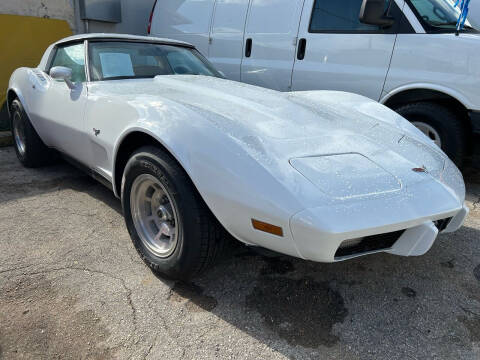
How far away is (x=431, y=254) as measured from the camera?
236 cm

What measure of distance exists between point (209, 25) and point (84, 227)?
352cm

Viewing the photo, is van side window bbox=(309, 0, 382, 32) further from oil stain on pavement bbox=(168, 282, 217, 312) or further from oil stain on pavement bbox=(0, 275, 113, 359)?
oil stain on pavement bbox=(0, 275, 113, 359)

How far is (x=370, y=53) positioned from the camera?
3730 mm

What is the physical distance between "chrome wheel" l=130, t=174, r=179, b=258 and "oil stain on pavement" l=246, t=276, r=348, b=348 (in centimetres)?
56

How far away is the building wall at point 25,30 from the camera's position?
18.1 ft

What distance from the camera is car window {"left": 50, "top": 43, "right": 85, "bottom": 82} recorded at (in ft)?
9.36

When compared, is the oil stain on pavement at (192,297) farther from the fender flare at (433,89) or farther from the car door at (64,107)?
the fender flare at (433,89)

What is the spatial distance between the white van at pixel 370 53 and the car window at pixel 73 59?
2163 millimetres

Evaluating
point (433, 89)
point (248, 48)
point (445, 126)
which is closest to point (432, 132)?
point (445, 126)

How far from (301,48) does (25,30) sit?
450 centimetres

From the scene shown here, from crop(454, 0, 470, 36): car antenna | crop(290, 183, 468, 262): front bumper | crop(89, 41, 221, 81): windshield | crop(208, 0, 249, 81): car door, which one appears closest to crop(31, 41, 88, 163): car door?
crop(89, 41, 221, 81): windshield

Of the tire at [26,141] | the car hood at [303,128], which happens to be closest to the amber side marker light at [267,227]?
the car hood at [303,128]

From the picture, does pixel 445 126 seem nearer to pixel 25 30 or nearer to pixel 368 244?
pixel 368 244

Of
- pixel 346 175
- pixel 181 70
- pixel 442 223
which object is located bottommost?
pixel 442 223
